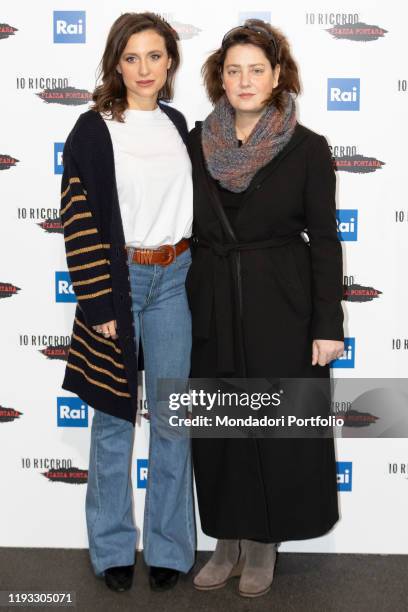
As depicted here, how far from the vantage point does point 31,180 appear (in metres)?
2.44

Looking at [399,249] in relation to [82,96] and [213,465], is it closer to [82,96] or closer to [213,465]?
[213,465]

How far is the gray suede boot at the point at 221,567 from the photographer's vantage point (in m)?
2.25

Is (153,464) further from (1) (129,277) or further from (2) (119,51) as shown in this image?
(2) (119,51)

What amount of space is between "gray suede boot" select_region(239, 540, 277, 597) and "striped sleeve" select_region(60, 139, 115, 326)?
0.83 meters

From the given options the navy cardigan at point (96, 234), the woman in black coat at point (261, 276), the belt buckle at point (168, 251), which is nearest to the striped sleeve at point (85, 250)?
the navy cardigan at point (96, 234)

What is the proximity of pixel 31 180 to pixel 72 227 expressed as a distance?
1.66 ft

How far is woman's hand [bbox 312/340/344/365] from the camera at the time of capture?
6.83 feet

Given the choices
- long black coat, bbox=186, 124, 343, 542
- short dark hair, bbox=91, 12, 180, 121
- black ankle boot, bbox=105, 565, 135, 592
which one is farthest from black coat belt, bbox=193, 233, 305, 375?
black ankle boot, bbox=105, 565, 135, 592

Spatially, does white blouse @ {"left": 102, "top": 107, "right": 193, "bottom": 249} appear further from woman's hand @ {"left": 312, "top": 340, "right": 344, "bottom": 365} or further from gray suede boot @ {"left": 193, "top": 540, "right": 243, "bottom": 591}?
gray suede boot @ {"left": 193, "top": 540, "right": 243, "bottom": 591}

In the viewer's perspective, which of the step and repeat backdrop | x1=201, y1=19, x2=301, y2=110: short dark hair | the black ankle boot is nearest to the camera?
x1=201, y1=19, x2=301, y2=110: short dark hair

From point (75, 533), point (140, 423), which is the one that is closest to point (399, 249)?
point (140, 423)

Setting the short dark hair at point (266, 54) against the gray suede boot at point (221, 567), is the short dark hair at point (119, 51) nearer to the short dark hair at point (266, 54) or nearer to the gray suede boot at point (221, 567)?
the short dark hair at point (266, 54)

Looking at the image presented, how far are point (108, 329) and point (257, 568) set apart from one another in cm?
84

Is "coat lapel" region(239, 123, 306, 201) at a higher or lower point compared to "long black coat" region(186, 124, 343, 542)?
higher
